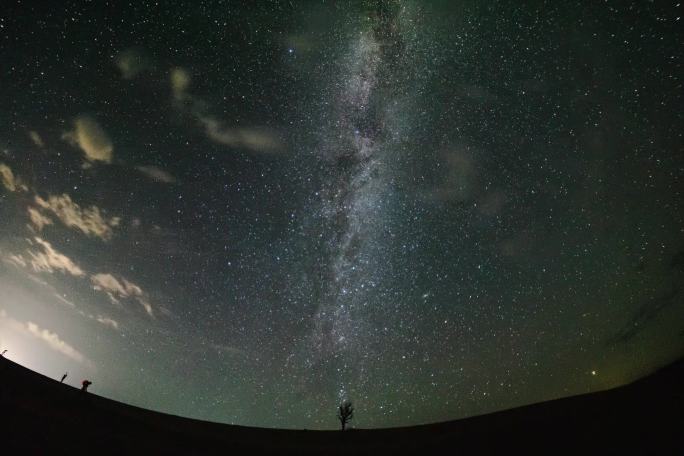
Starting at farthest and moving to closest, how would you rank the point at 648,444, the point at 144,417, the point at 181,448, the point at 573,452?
the point at 144,417 → the point at 181,448 → the point at 573,452 → the point at 648,444

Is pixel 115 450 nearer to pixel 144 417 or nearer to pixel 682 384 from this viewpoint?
pixel 144 417

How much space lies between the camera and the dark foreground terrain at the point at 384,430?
273 inches

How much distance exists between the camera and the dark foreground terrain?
693cm

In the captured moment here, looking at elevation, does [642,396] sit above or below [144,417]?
above

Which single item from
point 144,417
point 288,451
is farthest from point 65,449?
point 288,451

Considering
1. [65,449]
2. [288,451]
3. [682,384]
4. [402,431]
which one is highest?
[682,384]

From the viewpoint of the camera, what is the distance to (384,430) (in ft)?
39.4

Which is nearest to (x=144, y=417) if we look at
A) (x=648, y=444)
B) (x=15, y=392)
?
(x=15, y=392)

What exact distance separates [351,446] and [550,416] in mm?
6466

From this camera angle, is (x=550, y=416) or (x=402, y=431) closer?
(x=550, y=416)

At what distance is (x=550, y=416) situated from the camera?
28.2ft

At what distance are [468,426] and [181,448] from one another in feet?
29.9

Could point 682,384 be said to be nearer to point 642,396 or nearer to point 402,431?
point 642,396

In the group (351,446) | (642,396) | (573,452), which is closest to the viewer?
(573,452)
